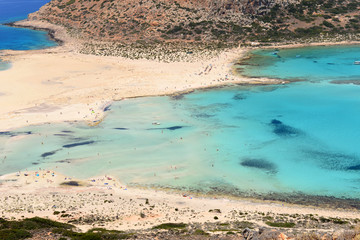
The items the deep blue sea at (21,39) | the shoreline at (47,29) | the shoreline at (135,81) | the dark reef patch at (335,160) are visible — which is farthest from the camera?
the shoreline at (47,29)

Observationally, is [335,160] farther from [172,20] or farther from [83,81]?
[172,20]

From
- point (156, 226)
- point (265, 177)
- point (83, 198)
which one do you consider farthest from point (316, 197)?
point (83, 198)

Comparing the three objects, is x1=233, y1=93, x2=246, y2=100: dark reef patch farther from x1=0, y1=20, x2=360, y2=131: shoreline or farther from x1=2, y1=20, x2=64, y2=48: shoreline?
x1=2, y1=20, x2=64, y2=48: shoreline

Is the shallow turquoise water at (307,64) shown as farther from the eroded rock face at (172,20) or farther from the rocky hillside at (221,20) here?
the eroded rock face at (172,20)

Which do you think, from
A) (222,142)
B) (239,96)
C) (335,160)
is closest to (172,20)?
(239,96)

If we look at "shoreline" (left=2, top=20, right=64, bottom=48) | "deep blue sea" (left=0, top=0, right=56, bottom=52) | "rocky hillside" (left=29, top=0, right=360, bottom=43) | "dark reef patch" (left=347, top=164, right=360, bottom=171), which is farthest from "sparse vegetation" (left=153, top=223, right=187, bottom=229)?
"shoreline" (left=2, top=20, right=64, bottom=48)

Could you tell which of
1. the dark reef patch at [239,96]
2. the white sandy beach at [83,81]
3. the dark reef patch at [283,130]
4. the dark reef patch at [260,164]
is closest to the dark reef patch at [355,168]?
the dark reef patch at [260,164]

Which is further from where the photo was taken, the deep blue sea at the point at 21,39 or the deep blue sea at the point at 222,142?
the deep blue sea at the point at 21,39
